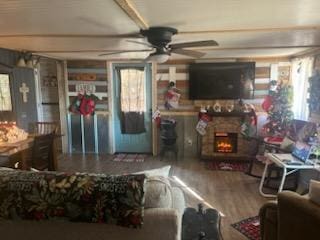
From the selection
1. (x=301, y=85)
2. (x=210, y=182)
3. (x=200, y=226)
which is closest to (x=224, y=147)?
(x=210, y=182)

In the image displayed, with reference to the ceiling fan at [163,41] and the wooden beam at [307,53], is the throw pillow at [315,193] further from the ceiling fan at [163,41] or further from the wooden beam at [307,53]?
the wooden beam at [307,53]

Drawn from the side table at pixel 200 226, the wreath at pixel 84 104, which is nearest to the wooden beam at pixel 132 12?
the side table at pixel 200 226

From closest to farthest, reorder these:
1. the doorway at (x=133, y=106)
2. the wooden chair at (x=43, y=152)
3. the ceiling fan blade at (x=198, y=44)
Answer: the ceiling fan blade at (x=198, y=44), the wooden chair at (x=43, y=152), the doorway at (x=133, y=106)

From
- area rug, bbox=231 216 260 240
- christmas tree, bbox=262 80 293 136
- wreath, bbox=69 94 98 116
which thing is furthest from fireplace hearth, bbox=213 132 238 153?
wreath, bbox=69 94 98 116

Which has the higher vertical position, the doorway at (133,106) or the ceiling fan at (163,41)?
the ceiling fan at (163,41)

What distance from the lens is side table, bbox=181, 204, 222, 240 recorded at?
6.30ft

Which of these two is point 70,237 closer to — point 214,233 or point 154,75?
point 214,233

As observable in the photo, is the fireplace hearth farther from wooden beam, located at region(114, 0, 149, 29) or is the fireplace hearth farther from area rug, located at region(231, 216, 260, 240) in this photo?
wooden beam, located at region(114, 0, 149, 29)

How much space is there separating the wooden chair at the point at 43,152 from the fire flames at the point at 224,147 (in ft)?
10.7

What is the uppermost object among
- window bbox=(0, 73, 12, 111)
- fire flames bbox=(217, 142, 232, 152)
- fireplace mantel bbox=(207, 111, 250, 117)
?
window bbox=(0, 73, 12, 111)

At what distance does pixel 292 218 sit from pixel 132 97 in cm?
454

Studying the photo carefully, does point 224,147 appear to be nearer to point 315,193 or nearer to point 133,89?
point 133,89

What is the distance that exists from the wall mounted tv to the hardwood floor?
1537mm

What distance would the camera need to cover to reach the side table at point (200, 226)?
1.92m
